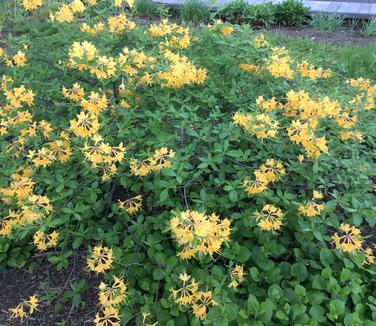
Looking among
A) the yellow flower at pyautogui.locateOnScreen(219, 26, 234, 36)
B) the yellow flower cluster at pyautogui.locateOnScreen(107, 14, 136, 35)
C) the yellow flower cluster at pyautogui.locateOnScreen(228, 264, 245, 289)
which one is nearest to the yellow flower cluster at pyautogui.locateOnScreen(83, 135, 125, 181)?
the yellow flower cluster at pyautogui.locateOnScreen(228, 264, 245, 289)

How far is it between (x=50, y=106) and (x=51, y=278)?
1.01m

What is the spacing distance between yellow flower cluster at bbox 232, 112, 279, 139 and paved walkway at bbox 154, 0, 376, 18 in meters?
4.71

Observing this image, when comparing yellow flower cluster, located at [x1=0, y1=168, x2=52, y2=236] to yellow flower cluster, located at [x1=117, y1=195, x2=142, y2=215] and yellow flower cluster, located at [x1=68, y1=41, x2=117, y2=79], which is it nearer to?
yellow flower cluster, located at [x1=117, y1=195, x2=142, y2=215]

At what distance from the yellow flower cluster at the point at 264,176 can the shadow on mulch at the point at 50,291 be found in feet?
3.21

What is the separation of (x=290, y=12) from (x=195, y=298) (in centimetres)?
547

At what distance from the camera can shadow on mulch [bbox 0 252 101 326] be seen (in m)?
2.31

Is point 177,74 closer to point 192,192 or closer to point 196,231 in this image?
point 192,192

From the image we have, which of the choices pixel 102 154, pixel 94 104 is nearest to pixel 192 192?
pixel 102 154

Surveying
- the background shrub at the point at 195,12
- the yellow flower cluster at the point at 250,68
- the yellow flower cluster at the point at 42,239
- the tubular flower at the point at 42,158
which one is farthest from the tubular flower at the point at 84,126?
the background shrub at the point at 195,12

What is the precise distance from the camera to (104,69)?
2172mm

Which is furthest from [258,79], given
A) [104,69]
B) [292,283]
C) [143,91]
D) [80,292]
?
[80,292]

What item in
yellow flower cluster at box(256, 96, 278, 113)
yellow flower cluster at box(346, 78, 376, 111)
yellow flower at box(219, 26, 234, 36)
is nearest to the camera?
yellow flower cluster at box(256, 96, 278, 113)

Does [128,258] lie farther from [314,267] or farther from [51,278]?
[314,267]

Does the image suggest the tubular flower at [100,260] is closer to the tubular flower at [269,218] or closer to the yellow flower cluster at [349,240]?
the tubular flower at [269,218]
